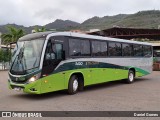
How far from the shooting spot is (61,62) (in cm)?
1277

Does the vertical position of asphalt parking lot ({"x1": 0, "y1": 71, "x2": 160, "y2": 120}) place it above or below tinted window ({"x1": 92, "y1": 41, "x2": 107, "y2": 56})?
below

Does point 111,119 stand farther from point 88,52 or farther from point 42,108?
point 88,52

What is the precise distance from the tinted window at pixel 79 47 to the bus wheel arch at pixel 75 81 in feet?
3.30

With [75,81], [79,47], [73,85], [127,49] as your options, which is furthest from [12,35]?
[73,85]

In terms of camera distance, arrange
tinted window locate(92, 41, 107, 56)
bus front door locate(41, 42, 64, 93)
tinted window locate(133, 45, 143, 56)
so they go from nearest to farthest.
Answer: bus front door locate(41, 42, 64, 93), tinted window locate(92, 41, 107, 56), tinted window locate(133, 45, 143, 56)

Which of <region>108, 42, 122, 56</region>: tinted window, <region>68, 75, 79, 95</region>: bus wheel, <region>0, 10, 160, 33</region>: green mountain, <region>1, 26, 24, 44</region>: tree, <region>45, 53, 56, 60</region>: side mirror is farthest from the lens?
<region>0, 10, 160, 33</region>: green mountain

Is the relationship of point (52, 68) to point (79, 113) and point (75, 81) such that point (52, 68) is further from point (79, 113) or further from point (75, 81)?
point (79, 113)

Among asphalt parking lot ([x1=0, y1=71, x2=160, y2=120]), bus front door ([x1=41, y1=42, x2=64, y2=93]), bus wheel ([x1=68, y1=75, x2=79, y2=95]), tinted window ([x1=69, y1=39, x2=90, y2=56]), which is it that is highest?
tinted window ([x1=69, y1=39, x2=90, y2=56])

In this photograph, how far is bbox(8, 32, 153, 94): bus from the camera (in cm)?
1170

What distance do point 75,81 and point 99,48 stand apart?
3.01 metres

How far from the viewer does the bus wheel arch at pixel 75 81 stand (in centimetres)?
1323

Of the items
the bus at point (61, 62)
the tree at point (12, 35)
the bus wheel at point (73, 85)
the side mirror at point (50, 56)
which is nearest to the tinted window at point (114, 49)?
the bus at point (61, 62)

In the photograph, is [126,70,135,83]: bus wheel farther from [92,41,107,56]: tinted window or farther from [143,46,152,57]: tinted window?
[92,41,107,56]: tinted window

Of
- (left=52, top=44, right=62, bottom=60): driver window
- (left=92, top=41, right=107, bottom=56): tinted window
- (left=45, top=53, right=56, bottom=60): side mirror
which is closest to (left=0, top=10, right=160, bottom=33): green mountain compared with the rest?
(left=92, top=41, right=107, bottom=56): tinted window
